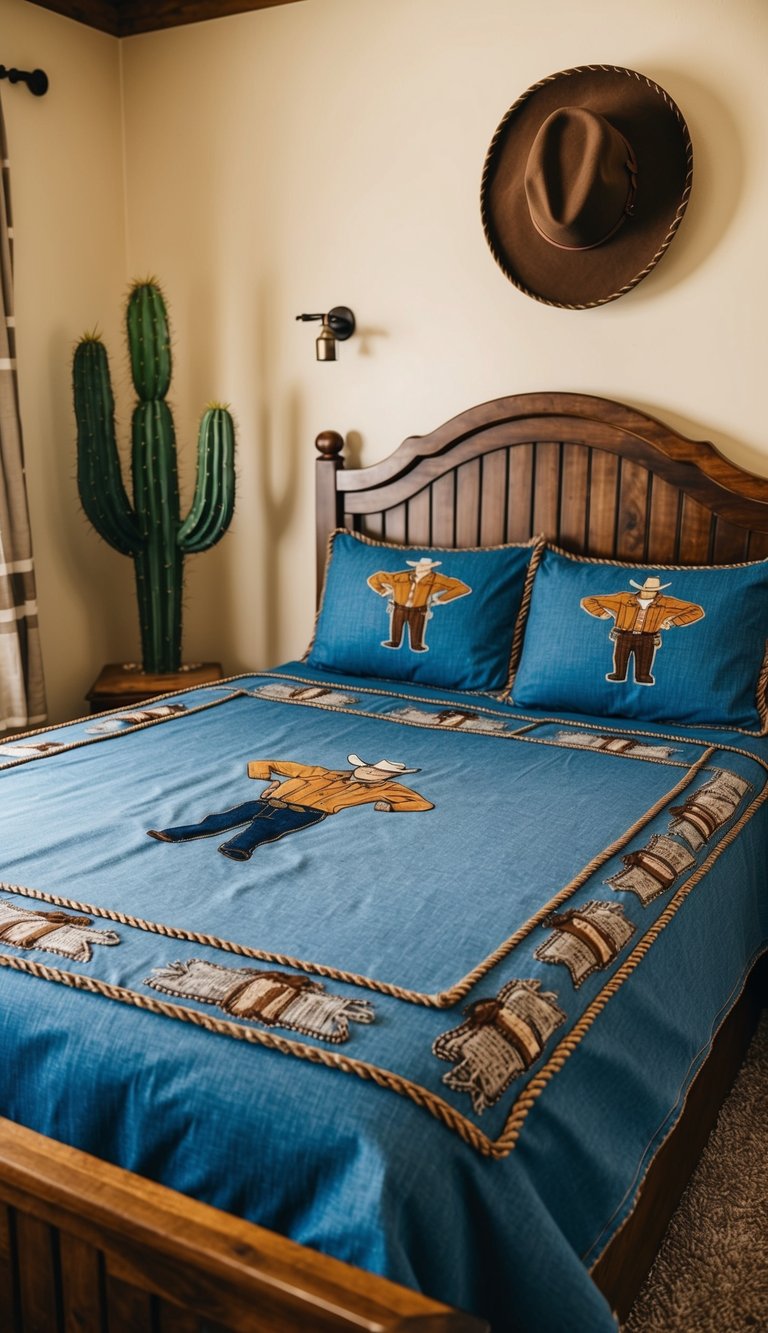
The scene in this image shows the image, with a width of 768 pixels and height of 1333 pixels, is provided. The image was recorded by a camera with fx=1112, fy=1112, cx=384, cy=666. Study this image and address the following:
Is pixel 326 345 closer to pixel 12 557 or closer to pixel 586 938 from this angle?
pixel 12 557

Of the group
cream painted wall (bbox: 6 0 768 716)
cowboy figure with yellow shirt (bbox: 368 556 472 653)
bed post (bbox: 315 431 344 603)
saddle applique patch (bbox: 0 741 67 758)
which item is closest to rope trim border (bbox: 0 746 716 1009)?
saddle applique patch (bbox: 0 741 67 758)

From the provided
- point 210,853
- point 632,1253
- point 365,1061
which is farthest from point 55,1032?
point 632,1253

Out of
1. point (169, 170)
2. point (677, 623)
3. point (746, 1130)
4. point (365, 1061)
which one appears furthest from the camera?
point (169, 170)

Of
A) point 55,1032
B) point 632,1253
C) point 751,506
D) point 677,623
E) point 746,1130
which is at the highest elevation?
point 751,506

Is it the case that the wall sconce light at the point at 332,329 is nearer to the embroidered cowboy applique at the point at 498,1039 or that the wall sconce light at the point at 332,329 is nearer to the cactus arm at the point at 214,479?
the cactus arm at the point at 214,479

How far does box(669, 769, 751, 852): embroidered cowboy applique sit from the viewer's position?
6.25ft

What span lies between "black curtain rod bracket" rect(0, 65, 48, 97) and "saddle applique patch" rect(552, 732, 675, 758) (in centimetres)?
239

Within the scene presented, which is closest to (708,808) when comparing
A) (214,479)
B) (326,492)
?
(326,492)

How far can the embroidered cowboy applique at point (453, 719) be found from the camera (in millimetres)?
2508

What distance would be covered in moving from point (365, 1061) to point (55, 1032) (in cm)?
38

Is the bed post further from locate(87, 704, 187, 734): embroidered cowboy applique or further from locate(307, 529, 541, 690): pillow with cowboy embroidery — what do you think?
locate(87, 704, 187, 734): embroidered cowboy applique

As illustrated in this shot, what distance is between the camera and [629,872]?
66.9 inches

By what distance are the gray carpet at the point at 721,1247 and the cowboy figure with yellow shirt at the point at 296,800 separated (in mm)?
807

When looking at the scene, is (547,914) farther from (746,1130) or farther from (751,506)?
(751,506)
